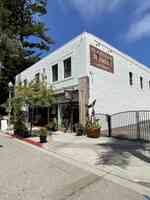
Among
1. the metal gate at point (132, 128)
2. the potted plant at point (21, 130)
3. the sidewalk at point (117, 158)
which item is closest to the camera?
the sidewalk at point (117, 158)

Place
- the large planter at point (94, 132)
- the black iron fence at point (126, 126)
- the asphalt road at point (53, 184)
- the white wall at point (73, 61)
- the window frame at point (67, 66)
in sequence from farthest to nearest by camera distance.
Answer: the window frame at point (67, 66) < the white wall at point (73, 61) < the large planter at point (94, 132) < the black iron fence at point (126, 126) < the asphalt road at point (53, 184)

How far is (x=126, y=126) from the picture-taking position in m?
17.4

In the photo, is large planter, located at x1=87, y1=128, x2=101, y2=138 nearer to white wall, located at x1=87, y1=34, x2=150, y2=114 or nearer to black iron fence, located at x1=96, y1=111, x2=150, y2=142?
black iron fence, located at x1=96, y1=111, x2=150, y2=142

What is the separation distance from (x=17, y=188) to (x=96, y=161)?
3.49 metres

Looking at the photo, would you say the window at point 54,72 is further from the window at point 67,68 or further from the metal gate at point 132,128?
the metal gate at point 132,128

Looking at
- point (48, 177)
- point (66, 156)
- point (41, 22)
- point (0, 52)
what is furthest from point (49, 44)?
point (48, 177)

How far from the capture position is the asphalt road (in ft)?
15.6

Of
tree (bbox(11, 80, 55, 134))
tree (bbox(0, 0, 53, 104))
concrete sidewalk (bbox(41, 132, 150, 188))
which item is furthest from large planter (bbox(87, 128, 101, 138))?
tree (bbox(0, 0, 53, 104))

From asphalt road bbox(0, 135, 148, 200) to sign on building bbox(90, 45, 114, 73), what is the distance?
10.4 meters

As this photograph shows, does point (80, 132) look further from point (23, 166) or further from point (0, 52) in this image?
point (0, 52)

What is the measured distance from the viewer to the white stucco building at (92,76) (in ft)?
52.9

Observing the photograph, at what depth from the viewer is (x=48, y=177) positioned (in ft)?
20.1

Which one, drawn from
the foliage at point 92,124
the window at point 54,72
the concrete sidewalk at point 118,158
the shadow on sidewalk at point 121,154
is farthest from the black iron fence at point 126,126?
the window at point 54,72

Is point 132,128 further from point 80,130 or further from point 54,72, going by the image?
point 54,72
